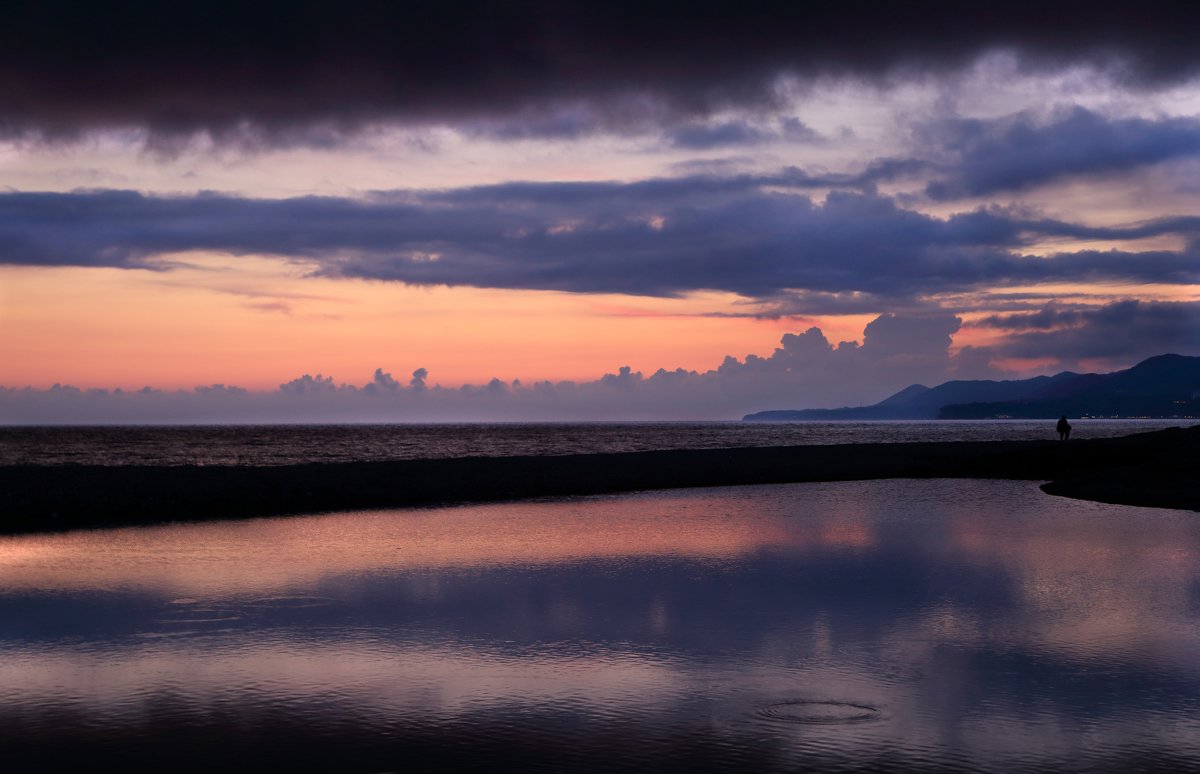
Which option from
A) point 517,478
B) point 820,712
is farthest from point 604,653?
point 517,478

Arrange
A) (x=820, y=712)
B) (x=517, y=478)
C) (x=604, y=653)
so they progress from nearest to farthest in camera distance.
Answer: (x=820, y=712)
(x=604, y=653)
(x=517, y=478)

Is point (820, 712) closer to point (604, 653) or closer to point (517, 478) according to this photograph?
point (604, 653)

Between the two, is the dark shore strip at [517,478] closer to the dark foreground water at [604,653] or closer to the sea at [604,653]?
the dark foreground water at [604,653]

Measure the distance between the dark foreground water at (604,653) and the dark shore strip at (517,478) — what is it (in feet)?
29.2

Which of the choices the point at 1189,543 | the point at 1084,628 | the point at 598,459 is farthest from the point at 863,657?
the point at 598,459

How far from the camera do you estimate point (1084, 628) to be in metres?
17.1

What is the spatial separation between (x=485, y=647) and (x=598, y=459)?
174 feet

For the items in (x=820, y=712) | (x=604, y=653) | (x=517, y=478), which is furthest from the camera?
(x=517, y=478)

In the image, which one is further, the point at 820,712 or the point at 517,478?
the point at 517,478

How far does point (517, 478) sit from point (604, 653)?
1512 inches

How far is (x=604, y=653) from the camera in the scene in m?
15.4

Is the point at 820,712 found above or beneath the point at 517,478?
above

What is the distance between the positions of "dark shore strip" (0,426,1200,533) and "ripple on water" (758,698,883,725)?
29.3 metres

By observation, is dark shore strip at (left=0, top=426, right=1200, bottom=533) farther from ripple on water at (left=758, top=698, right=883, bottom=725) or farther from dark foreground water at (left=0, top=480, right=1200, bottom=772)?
ripple on water at (left=758, top=698, right=883, bottom=725)
